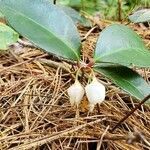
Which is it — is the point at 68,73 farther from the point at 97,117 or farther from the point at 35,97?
the point at 97,117

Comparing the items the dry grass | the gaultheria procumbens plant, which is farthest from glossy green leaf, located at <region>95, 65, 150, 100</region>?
the dry grass

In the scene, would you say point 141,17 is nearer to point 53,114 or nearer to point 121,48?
point 121,48

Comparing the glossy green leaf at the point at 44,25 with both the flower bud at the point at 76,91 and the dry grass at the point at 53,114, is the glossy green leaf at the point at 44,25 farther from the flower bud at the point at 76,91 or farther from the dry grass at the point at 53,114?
the dry grass at the point at 53,114

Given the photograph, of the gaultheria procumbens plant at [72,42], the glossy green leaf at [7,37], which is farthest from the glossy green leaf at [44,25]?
the glossy green leaf at [7,37]

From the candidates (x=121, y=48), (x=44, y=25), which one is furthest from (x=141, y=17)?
(x=44, y=25)

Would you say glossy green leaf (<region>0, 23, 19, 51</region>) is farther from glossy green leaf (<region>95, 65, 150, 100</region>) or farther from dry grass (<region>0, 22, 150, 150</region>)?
glossy green leaf (<region>95, 65, 150, 100</region>)

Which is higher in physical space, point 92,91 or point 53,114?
point 92,91

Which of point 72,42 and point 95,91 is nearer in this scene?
point 95,91

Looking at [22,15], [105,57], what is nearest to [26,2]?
[22,15]
